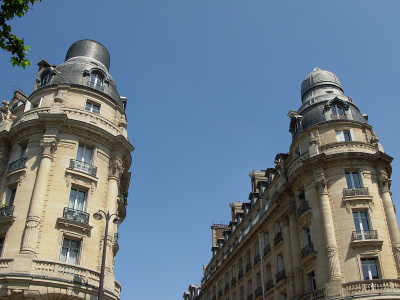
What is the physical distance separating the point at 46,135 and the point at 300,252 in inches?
765

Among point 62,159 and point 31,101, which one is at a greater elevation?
point 31,101

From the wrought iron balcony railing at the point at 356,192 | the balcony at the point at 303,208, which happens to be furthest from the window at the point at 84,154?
the wrought iron balcony railing at the point at 356,192

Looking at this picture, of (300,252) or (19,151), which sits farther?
(300,252)

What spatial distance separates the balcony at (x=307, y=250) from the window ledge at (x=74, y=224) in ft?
47.9

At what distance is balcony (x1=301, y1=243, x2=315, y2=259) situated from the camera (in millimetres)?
28891

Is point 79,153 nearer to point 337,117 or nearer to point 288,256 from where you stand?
point 288,256

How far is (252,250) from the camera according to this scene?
3969 cm

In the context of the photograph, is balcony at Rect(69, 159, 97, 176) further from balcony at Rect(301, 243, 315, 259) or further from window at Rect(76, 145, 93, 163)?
balcony at Rect(301, 243, 315, 259)

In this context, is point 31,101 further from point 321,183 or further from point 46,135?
point 321,183

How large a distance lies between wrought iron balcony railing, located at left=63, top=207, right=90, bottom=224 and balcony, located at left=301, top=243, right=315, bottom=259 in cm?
1483

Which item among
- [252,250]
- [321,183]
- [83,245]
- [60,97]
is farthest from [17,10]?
[252,250]

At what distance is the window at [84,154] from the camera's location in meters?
→ 28.0

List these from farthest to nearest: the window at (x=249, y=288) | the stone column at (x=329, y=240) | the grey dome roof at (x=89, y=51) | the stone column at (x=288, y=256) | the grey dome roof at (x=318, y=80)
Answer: the window at (x=249, y=288) → the grey dome roof at (x=318, y=80) → the grey dome roof at (x=89, y=51) → the stone column at (x=288, y=256) → the stone column at (x=329, y=240)

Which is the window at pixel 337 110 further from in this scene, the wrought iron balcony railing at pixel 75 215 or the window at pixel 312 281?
the wrought iron balcony railing at pixel 75 215
